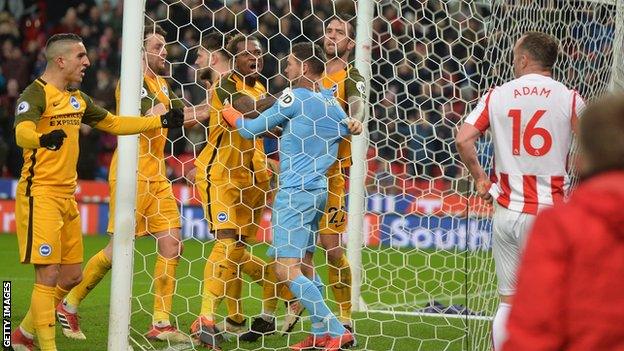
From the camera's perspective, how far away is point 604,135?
2.31m

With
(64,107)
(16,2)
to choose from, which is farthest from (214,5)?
(64,107)

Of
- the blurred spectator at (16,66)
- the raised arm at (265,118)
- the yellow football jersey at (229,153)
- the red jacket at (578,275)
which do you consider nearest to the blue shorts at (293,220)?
the raised arm at (265,118)

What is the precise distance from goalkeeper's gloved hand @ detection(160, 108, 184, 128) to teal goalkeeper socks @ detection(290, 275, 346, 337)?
110 centimetres

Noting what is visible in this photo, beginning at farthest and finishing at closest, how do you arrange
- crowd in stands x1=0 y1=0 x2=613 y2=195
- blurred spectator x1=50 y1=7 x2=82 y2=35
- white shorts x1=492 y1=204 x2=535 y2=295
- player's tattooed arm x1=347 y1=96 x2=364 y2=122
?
blurred spectator x1=50 y1=7 x2=82 y2=35 < crowd in stands x1=0 y1=0 x2=613 y2=195 < player's tattooed arm x1=347 y1=96 x2=364 y2=122 < white shorts x1=492 y1=204 x2=535 y2=295

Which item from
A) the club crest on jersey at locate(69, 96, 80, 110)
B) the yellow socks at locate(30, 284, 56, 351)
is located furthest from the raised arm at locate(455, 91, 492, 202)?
the yellow socks at locate(30, 284, 56, 351)

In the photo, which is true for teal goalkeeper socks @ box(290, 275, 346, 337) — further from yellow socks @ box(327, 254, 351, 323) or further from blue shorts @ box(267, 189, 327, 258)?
yellow socks @ box(327, 254, 351, 323)

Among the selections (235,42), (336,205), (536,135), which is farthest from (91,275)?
(536,135)

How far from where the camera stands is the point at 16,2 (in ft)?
59.2

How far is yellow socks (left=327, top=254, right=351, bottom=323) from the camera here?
→ 714 cm

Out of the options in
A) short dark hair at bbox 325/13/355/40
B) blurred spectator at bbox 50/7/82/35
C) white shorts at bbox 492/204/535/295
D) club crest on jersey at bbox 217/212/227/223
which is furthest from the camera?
blurred spectator at bbox 50/7/82/35

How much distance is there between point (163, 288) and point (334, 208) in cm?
122

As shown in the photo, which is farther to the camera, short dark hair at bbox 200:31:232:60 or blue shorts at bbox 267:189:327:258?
short dark hair at bbox 200:31:232:60

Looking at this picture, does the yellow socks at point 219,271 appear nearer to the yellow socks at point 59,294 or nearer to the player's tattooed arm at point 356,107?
the yellow socks at point 59,294

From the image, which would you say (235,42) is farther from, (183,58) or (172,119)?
(183,58)
